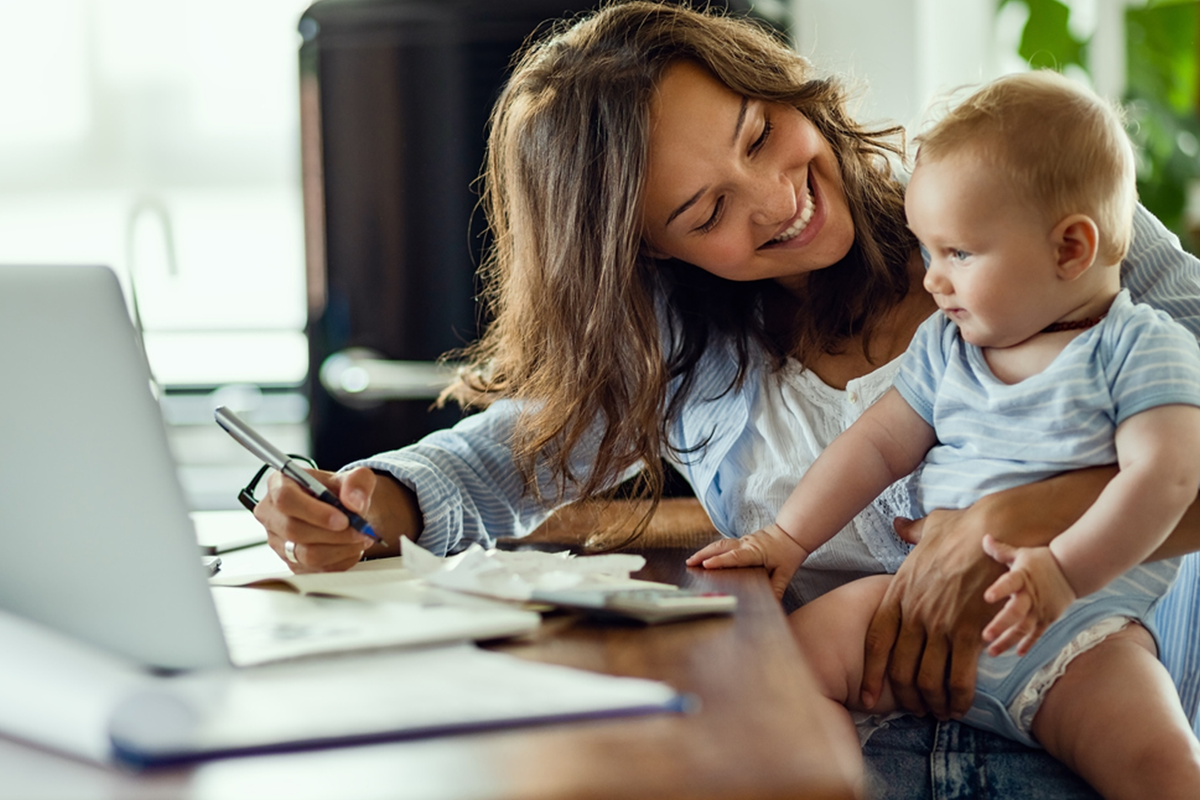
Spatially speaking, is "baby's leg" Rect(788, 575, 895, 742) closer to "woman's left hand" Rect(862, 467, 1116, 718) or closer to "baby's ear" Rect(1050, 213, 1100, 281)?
"woman's left hand" Rect(862, 467, 1116, 718)

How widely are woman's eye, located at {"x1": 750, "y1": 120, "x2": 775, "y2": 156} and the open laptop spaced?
83cm

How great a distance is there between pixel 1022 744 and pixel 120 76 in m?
3.35

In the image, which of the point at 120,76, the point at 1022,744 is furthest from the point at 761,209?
the point at 120,76

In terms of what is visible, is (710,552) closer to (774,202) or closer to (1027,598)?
(1027,598)

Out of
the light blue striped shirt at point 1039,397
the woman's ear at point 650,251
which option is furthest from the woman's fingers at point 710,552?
the woman's ear at point 650,251

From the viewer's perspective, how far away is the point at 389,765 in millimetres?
483

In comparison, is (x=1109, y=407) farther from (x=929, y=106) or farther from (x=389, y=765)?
(x=389, y=765)

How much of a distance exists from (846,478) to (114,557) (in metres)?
0.74

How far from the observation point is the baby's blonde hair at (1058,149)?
39.3 inches

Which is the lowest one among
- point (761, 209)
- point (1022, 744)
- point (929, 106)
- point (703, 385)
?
point (1022, 744)

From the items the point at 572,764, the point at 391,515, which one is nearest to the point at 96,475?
the point at 572,764

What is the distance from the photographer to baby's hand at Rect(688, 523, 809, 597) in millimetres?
1033

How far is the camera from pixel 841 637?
1.03m

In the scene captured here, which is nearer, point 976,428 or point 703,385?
point 976,428
